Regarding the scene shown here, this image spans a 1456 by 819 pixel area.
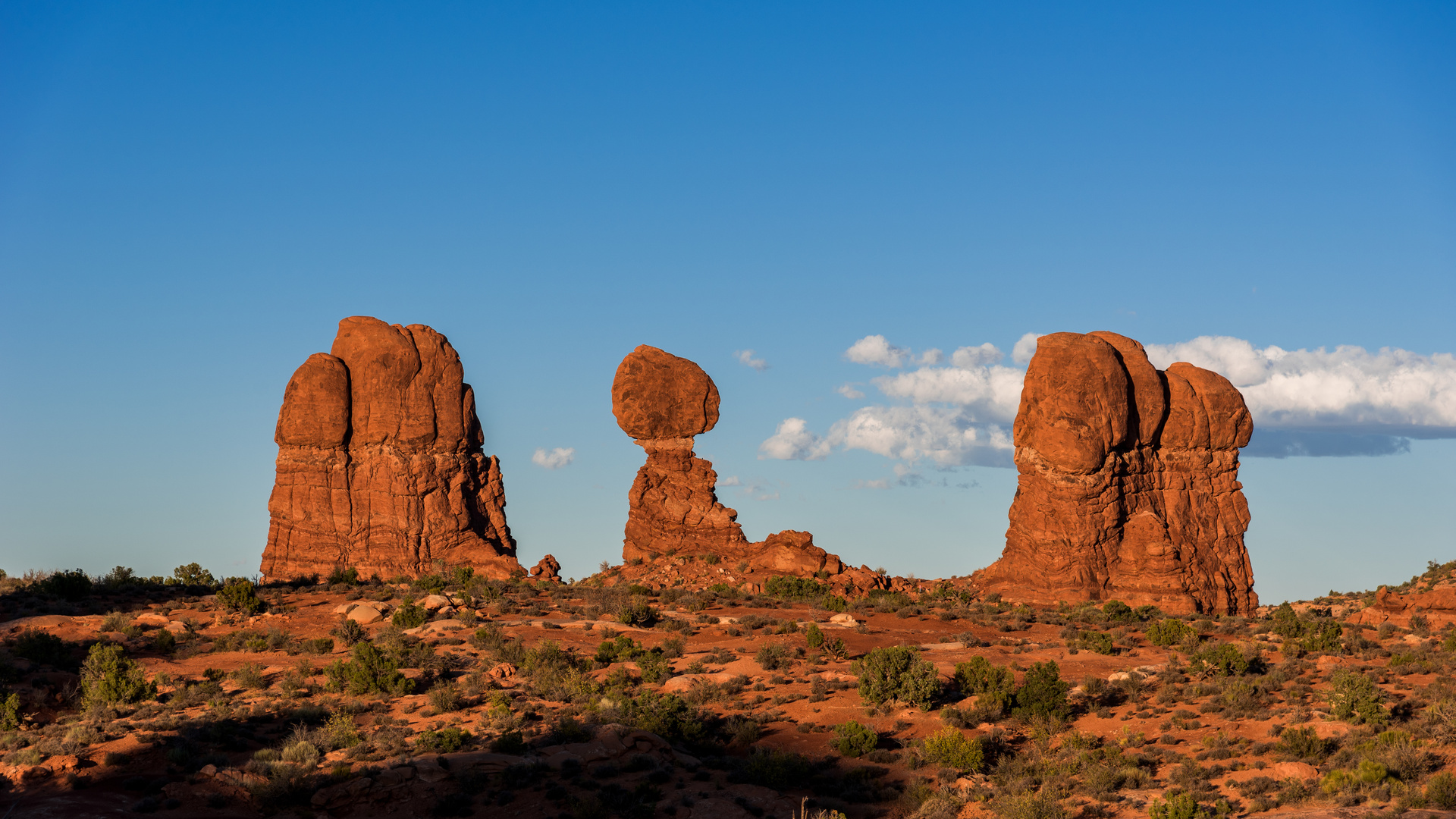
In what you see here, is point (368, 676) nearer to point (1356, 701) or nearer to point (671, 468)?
point (1356, 701)

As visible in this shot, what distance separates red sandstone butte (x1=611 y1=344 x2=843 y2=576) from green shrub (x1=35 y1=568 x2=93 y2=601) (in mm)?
20414

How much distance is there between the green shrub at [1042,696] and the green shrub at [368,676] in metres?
13.2

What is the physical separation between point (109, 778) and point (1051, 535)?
119 feet

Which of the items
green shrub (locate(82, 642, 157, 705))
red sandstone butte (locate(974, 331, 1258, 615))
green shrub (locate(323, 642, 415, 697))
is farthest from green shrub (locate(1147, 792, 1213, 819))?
red sandstone butte (locate(974, 331, 1258, 615))

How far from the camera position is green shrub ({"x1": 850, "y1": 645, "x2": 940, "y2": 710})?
25.1 m

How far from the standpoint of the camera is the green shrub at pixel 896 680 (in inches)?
987

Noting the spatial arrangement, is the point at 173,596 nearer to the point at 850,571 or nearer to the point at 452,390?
the point at 452,390

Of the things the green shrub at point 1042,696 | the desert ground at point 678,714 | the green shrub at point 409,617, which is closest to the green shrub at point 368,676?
the desert ground at point 678,714

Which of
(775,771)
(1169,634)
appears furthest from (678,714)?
(1169,634)

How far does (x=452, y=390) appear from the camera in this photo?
51375mm

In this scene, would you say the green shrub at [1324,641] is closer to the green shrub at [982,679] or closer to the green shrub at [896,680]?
the green shrub at [982,679]

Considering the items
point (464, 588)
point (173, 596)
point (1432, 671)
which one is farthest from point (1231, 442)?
point (173, 596)

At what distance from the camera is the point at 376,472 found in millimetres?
49812

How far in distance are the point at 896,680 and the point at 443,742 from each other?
9.71 meters
